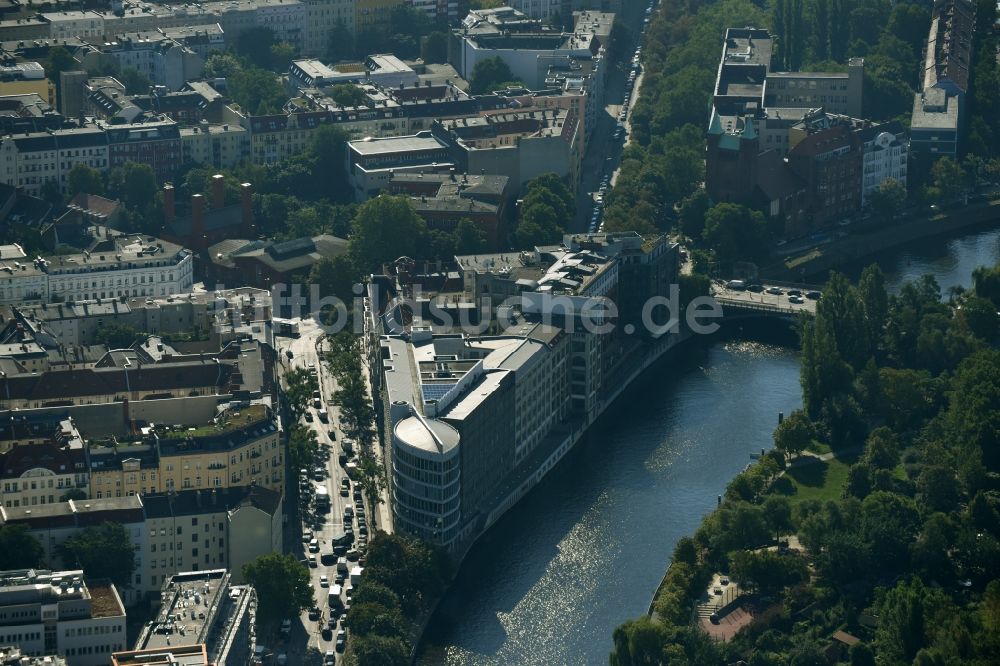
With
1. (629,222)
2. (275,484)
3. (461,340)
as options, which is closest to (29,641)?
(275,484)

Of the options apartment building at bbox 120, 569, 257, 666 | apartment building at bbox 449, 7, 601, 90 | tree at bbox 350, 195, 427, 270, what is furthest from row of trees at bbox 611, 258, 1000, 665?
apartment building at bbox 449, 7, 601, 90

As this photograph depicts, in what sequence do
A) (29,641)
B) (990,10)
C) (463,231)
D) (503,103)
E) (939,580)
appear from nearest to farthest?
(29,641) → (939,580) → (463,231) → (503,103) → (990,10)

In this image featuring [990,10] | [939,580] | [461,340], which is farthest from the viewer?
[990,10]

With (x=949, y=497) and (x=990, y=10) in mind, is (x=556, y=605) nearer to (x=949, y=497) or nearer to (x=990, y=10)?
(x=949, y=497)

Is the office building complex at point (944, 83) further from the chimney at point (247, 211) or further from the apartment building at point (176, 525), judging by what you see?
the apartment building at point (176, 525)

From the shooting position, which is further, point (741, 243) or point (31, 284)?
point (741, 243)

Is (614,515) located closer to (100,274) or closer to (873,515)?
(873,515)

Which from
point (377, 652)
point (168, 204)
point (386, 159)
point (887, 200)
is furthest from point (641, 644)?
point (887, 200)
